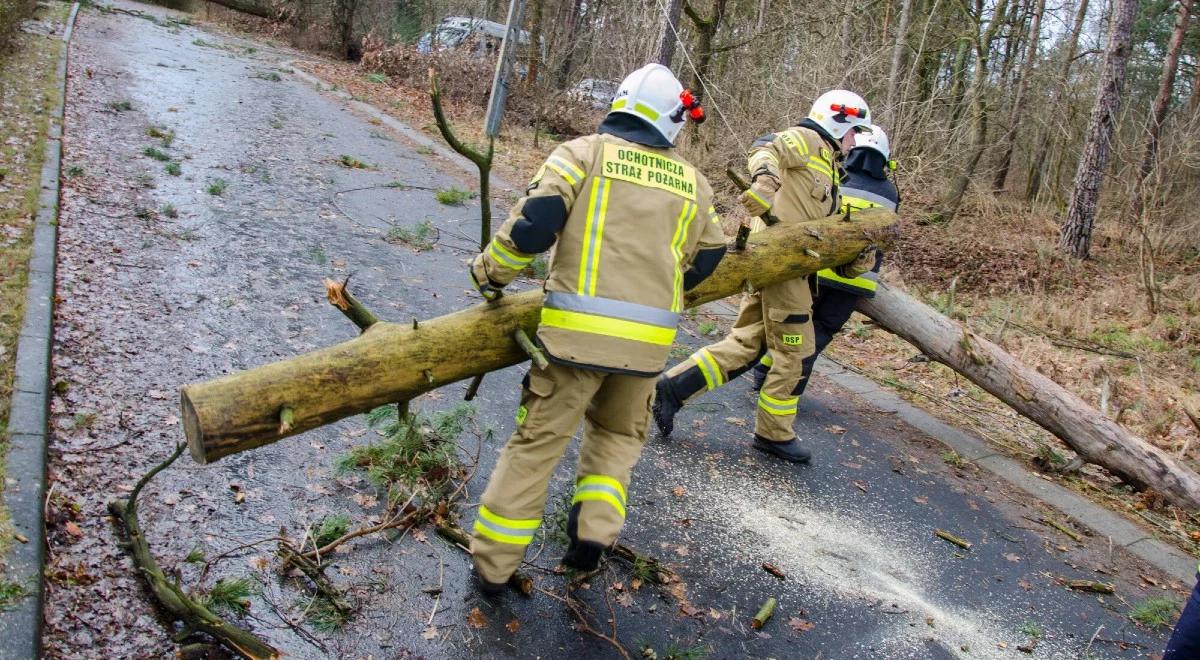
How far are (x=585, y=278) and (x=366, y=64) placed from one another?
18.0m

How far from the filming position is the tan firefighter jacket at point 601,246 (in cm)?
326

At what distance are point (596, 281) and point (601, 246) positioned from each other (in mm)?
132

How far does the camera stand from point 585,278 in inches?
131

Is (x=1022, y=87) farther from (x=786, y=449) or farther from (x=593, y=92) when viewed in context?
(x=786, y=449)

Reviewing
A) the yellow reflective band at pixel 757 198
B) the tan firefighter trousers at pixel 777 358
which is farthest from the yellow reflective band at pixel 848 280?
the yellow reflective band at pixel 757 198

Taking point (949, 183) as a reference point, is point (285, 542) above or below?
below

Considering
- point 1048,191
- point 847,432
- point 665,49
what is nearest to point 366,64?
point 665,49

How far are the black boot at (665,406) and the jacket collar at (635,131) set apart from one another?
217cm

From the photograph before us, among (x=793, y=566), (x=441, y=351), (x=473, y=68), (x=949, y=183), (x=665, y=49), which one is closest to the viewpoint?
(x=441, y=351)

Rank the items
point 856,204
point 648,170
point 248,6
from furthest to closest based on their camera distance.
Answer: point 248,6 → point 856,204 → point 648,170

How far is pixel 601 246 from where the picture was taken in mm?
3328

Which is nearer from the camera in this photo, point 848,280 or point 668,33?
point 848,280

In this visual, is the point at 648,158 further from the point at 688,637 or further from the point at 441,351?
the point at 688,637

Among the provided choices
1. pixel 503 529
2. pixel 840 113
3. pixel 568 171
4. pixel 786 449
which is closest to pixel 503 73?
pixel 840 113
